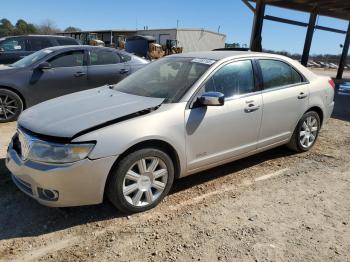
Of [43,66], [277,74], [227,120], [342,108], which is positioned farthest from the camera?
[342,108]

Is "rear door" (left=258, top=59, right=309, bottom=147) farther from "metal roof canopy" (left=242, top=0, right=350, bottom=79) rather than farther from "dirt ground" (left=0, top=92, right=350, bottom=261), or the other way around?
"metal roof canopy" (left=242, top=0, right=350, bottom=79)

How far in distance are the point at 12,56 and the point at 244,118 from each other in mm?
8581

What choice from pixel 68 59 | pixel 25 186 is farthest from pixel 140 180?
pixel 68 59

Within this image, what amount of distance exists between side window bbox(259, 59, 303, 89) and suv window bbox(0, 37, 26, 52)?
831 centimetres

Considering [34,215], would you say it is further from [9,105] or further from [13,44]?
[13,44]

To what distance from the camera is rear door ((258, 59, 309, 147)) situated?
4402 millimetres

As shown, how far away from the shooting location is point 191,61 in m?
4.18

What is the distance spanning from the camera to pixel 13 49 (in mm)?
10328

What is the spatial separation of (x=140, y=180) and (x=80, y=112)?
887 millimetres

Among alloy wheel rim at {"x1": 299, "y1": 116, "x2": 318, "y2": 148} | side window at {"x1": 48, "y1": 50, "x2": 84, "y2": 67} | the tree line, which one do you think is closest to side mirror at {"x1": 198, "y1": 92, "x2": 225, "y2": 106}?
alloy wheel rim at {"x1": 299, "y1": 116, "x2": 318, "y2": 148}

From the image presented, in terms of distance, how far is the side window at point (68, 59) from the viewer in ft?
23.1

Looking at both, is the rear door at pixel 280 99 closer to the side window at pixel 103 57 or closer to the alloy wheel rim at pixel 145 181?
the alloy wheel rim at pixel 145 181

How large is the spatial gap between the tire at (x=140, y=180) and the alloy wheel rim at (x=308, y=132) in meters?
2.53

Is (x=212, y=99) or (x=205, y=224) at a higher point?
(x=212, y=99)
